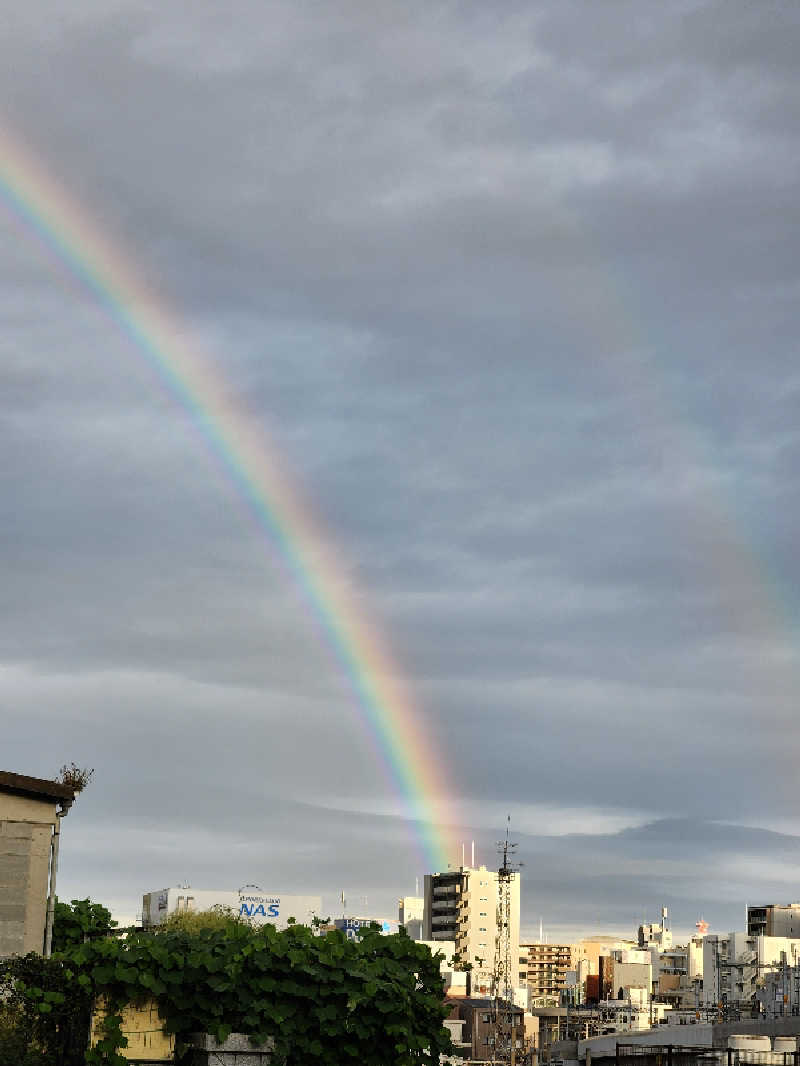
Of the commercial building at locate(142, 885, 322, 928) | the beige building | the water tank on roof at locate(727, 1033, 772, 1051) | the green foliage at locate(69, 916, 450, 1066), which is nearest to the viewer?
the green foliage at locate(69, 916, 450, 1066)

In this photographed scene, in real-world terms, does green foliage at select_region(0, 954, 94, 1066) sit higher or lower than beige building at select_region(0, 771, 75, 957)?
lower

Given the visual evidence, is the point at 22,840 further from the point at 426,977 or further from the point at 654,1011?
the point at 654,1011

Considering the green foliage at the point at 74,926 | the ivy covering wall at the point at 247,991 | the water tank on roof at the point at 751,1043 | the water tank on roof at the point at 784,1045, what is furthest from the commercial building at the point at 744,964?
the ivy covering wall at the point at 247,991

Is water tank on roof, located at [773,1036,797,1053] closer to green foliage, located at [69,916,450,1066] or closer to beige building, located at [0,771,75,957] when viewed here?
green foliage, located at [69,916,450,1066]

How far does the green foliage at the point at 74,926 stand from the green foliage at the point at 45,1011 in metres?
3.83

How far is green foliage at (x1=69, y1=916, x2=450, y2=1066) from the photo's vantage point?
14320 mm

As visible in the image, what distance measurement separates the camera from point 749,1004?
12900cm

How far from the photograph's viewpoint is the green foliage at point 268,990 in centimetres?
1432

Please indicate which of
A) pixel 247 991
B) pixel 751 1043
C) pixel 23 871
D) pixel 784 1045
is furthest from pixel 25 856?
pixel 784 1045

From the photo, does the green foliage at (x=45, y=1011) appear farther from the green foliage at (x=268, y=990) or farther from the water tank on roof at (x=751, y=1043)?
the water tank on roof at (x=751, y=1043)

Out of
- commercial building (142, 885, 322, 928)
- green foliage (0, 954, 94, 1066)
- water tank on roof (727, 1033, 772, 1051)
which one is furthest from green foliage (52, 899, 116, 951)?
commercial building (142, 885, 322, 928)

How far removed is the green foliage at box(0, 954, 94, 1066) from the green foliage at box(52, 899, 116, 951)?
12.6 feet

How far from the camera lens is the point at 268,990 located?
1440cm

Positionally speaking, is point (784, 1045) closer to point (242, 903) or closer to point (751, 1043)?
point (751, 1043)
